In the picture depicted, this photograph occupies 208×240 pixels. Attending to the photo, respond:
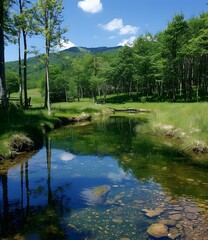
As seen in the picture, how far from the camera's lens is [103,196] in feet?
36.0

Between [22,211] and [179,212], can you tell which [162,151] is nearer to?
[179,212]

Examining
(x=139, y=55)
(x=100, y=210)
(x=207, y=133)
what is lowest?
(x=100, y=210)

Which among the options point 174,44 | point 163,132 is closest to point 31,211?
point 163,132

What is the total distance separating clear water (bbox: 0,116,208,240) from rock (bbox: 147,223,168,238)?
0.11 m

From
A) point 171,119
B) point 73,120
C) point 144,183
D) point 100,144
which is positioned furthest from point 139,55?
point 144,183

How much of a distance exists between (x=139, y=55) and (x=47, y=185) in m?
79.0

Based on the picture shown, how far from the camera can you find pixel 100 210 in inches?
382

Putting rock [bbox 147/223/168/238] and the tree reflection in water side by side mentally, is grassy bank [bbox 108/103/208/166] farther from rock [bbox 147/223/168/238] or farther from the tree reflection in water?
the tree reflection in water

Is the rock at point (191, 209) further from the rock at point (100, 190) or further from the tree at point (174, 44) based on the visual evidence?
the tree at point (174, 44)

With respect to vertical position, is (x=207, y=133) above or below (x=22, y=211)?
above

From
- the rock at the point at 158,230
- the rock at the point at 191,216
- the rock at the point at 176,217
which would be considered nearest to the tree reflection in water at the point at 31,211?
the rock at the point at 158,230

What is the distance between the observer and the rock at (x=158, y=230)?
7.95m

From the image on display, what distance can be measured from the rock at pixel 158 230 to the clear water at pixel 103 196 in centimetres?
11

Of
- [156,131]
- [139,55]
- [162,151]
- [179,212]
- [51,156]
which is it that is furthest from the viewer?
[139,55]
